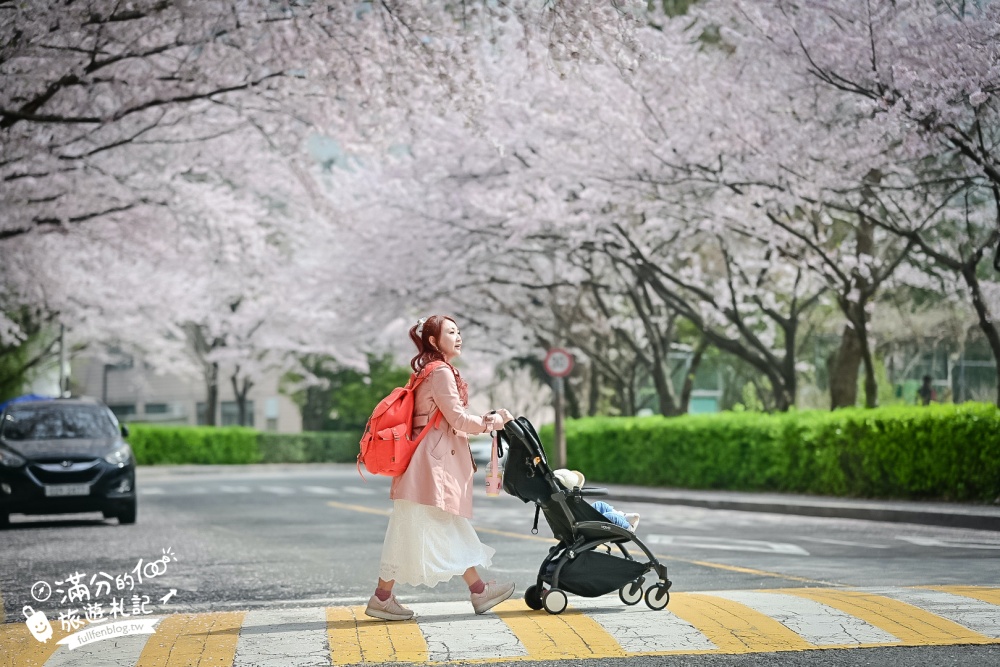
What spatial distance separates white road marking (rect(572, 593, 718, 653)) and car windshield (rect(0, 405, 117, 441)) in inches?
469

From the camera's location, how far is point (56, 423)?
1838cm

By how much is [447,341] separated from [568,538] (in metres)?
1.26

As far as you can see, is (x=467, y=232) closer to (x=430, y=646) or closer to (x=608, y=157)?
(x=608, y=157)

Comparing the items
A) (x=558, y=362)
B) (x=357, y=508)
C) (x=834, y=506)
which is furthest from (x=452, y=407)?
(x=558, y=362)

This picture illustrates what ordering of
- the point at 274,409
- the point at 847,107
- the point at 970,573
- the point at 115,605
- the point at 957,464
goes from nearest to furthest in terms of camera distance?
1. the point at 115,605
2. the point at 970,573
3. the point at 957,464
4. the point at 847,107
5. the point at 274,409

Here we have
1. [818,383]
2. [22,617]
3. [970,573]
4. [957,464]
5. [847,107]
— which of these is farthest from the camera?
[818,383]

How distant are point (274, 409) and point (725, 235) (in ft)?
131

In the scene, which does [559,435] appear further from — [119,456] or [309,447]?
[309,447]

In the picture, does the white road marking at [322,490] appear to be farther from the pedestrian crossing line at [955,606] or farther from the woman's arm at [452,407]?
the woman's arm at [452,407]

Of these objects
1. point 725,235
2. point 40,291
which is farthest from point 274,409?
point 725,235

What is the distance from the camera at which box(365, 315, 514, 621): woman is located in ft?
23.3

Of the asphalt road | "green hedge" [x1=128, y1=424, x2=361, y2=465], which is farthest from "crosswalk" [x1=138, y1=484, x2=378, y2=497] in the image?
"green hedge" [x1=128, y1=424, x2=361, y2=465]

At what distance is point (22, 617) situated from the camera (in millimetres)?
8375

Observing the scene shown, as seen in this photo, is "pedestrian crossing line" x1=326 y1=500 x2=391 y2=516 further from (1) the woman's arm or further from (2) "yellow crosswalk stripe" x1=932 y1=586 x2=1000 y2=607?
(1) the woman's arm
